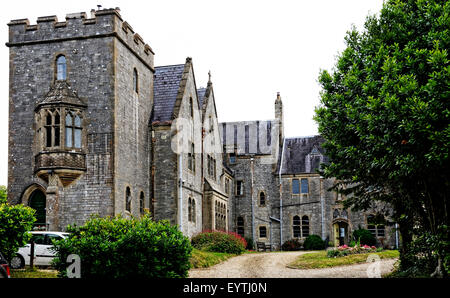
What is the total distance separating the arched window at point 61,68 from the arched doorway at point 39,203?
5.94 m

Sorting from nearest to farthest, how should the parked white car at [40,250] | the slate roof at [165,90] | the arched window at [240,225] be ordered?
the parked white car at [40,250]
the slate roof at [165,90]
the arched window at [240,225]

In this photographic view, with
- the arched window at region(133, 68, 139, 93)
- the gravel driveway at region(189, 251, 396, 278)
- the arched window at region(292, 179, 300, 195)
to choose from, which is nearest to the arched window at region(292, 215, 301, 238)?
the arched window at region(292, 179, 300, 195)

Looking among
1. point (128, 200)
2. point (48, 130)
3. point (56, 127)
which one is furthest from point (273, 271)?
point (48, 130)

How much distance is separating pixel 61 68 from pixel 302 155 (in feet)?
89.2

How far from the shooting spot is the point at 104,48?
25484 mm

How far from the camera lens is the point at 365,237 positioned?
41.2 metres

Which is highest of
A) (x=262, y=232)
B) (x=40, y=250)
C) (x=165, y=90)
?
(x=165, y=90)

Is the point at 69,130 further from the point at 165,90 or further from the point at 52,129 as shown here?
the point at 165,90

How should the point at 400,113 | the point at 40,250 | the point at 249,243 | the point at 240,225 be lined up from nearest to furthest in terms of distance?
the point at 400,113, the point at 40,250, the point at 249,243, the point at 240,225

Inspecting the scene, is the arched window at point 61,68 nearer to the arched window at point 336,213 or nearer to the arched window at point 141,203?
the arched window at point 141,203

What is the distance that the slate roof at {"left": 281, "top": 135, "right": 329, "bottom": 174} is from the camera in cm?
4653

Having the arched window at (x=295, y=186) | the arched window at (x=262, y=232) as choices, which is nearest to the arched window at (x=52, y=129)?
the arched window at (x=262, y=232)

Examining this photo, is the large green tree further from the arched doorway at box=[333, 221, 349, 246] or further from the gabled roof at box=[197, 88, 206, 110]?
the arched doorway at box=[333, 221, 349, 246]

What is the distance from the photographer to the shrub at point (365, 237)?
41.0m
